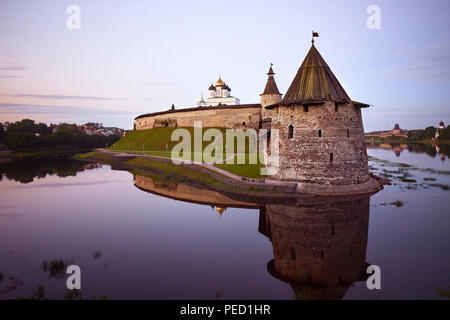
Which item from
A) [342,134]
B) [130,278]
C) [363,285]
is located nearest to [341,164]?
[342,134]

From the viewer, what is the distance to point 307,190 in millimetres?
22281

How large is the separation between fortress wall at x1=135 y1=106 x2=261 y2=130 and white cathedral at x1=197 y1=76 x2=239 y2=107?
69.1ft

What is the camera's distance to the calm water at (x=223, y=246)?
9.12 meters

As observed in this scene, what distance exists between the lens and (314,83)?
24094mm

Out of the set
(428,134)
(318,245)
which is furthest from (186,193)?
(428,134)

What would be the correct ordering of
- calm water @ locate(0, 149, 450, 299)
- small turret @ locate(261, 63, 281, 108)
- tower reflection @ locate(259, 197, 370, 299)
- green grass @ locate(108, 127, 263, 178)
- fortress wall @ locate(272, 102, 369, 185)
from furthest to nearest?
green grass @ locate(108, 127, 263, 178) < small turret @ locate(261, 63, 281, 108) < fortress wall @ locate(272, 102, 369, 185) < tower reflection @ locate(259, 197, 370, 299) < calm water @ locate(0, 149, 450, 299)

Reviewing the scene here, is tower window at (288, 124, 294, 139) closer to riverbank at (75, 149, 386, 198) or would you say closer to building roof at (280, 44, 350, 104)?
building roof at (280, 44, 350, 104)

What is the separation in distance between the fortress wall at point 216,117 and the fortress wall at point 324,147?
87.2ft

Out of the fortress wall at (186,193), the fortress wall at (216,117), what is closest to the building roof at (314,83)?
the fortress wall at (186,193)

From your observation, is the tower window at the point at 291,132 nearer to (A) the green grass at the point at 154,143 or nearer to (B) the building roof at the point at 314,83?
(B) the building roof at the point at 314,83

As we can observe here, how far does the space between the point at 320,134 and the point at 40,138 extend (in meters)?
76.6

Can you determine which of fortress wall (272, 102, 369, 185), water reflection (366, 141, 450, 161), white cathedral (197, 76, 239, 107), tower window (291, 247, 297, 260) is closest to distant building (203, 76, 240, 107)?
white cathedral (197, 76, 239, 107)

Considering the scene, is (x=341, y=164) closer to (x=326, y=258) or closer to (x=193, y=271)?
(x=326, y=258)

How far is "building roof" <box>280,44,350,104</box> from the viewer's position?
23.6 m
